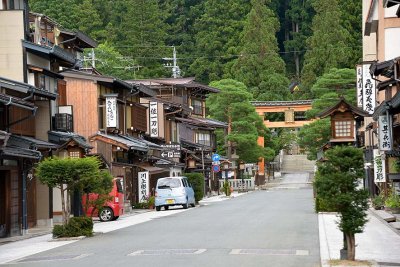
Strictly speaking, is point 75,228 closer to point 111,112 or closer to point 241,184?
point 111,112

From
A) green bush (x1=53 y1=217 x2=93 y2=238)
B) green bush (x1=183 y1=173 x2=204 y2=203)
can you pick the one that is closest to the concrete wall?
green bush (x1=53 y1=217 x2=93 y2=238)

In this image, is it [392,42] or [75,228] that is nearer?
[75,228]

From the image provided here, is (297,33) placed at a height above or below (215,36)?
above

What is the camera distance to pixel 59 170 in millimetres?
24531

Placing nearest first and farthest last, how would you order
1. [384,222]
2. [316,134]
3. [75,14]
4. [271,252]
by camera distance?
[271,252], [384,222], [316,134], [75,14]

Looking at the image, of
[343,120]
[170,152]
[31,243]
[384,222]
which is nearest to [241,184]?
[170,152]

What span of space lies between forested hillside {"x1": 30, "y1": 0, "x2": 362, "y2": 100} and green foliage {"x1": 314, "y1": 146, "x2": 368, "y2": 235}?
72715 mm

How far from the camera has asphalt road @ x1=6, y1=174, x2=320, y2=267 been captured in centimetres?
1664

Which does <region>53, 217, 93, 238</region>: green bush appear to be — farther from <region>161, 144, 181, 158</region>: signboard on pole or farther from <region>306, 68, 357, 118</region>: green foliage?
<region>306, 68, 357, 118</region>: green foliage

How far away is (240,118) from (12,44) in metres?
50.2

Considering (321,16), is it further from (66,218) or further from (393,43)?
(66,218)

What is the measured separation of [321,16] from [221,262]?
3568 inches

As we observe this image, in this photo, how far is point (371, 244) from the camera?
20625 millimetres

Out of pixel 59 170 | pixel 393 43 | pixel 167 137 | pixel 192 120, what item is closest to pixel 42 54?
pixel 59 170
